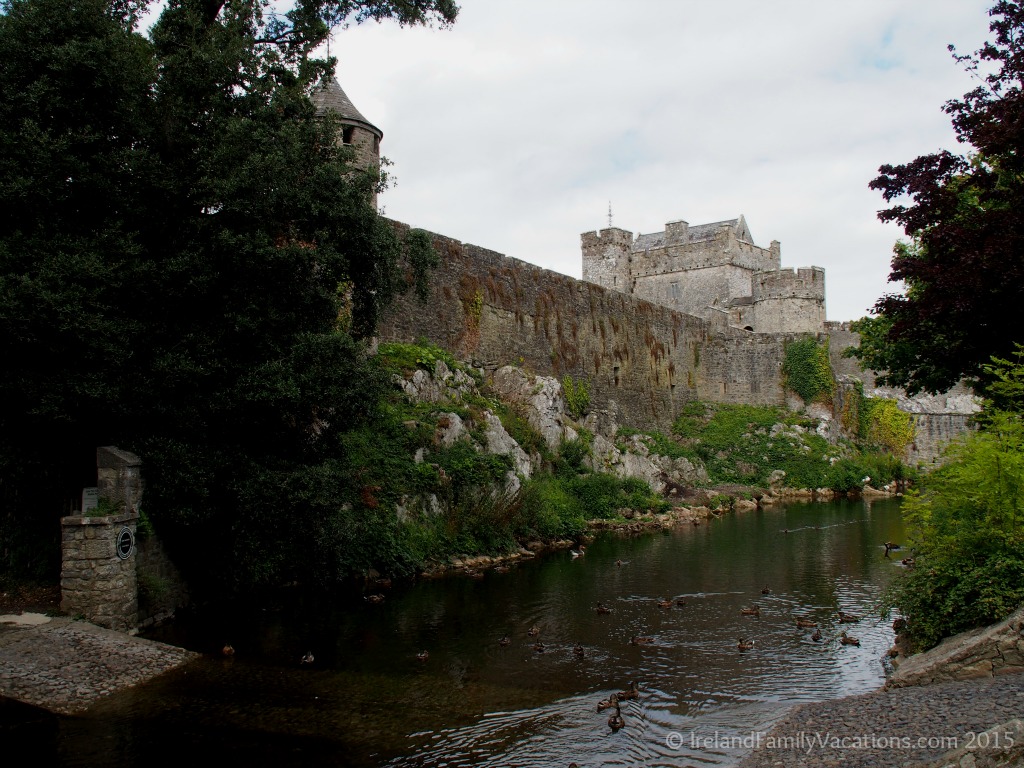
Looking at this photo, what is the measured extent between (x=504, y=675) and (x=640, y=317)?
30.6 metres

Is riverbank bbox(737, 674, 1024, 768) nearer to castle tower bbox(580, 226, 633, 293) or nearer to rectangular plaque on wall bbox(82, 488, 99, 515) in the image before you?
rectangular plaque on wall bbox(82, 488, 99, 515)

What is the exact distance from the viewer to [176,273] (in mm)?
13969

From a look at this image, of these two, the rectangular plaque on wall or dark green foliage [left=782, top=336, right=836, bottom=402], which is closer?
the rectangular plaque on wall

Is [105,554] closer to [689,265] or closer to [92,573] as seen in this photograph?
[92,573]

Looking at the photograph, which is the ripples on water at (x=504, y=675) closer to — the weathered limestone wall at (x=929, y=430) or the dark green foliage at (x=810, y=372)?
the dark green foliage at (x=810, y=372)

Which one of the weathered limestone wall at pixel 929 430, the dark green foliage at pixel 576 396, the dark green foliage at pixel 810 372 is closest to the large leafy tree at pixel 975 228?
the dark green foliage at pixel 576 396

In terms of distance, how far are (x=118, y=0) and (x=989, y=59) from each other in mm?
14378

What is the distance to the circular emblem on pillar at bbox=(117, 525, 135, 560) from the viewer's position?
12880mm

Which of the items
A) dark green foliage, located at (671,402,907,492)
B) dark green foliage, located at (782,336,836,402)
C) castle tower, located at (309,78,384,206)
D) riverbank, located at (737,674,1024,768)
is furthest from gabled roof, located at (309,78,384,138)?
dark green foliage, located at (782,336,836,402)

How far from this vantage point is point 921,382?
17875 mm

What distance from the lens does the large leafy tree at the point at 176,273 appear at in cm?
1286

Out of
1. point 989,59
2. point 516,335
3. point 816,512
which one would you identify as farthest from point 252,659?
point 816,512

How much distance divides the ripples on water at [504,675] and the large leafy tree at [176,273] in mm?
2722

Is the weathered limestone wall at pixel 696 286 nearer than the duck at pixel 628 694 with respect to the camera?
No
